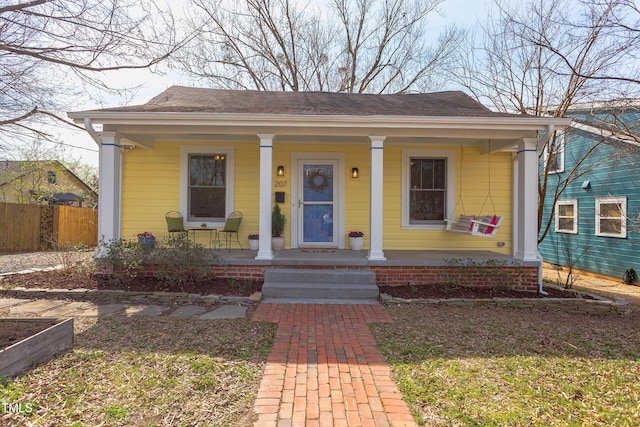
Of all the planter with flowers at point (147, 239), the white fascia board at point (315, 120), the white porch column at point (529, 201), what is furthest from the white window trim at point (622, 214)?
the planter with flowers at point (147, 239)

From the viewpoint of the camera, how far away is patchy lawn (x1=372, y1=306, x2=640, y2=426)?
239 centimetres

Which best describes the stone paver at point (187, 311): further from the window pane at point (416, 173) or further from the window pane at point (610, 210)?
the window pane at point (610, 210)

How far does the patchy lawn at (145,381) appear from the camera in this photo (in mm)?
2281

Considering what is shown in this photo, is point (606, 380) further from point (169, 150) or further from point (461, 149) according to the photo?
point (169, 150)

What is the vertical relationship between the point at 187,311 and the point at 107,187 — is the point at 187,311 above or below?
below

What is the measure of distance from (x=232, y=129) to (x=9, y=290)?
13.4 ft

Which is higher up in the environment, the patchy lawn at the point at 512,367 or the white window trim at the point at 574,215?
the white window trim at the point at 574,215

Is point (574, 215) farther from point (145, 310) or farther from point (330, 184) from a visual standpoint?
point (145, 310)

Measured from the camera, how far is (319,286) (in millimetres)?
5512

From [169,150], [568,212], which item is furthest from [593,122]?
[169,150]

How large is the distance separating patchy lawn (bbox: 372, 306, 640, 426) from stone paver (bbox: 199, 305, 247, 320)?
1740 mm

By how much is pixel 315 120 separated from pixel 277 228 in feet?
8.02

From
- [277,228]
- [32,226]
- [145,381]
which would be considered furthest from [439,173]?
[32,226]

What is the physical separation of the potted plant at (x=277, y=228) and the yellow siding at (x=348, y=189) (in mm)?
206
